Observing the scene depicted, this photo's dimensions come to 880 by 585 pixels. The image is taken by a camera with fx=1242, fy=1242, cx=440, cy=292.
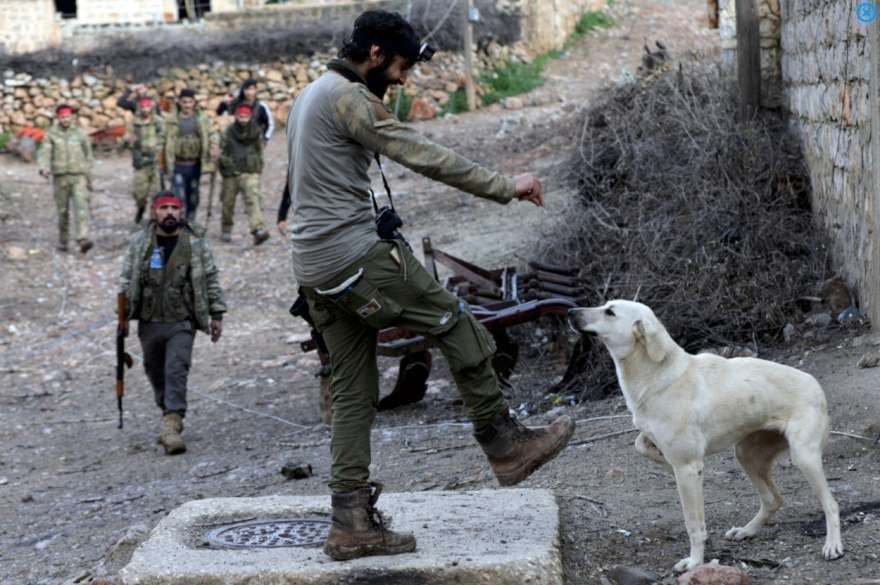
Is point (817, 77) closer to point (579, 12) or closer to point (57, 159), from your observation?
point (57, 159)

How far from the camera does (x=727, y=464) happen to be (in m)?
5.72

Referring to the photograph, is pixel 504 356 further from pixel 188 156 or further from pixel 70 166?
pixel 70 166

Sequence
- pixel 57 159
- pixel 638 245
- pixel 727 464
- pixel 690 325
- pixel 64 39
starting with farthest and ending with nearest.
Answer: pixel 64 39 → pixel 57 159 → pixel 638 245 → pixel 690 325 → pixel 727 464

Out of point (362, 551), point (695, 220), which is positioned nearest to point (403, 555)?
point (362, 551)

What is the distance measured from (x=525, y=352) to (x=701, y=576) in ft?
17.0

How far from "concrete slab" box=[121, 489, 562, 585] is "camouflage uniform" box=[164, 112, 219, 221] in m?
10.7

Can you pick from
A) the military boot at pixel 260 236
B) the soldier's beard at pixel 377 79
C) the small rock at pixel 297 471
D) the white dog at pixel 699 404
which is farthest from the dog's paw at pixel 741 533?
the military boot at pixel 260 236

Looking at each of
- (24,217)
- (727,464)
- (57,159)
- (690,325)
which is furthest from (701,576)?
(24,217)

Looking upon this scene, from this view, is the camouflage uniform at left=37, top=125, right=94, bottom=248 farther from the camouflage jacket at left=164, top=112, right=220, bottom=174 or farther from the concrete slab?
the concrete slab

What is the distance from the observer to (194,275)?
8.35 m

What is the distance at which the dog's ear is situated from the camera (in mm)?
4379

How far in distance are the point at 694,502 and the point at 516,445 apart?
691 mm

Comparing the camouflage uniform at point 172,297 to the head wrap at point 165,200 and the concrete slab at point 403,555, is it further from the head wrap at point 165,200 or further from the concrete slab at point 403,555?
the concrete slab at point 403,555

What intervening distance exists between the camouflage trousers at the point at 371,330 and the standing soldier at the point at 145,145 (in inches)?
486
